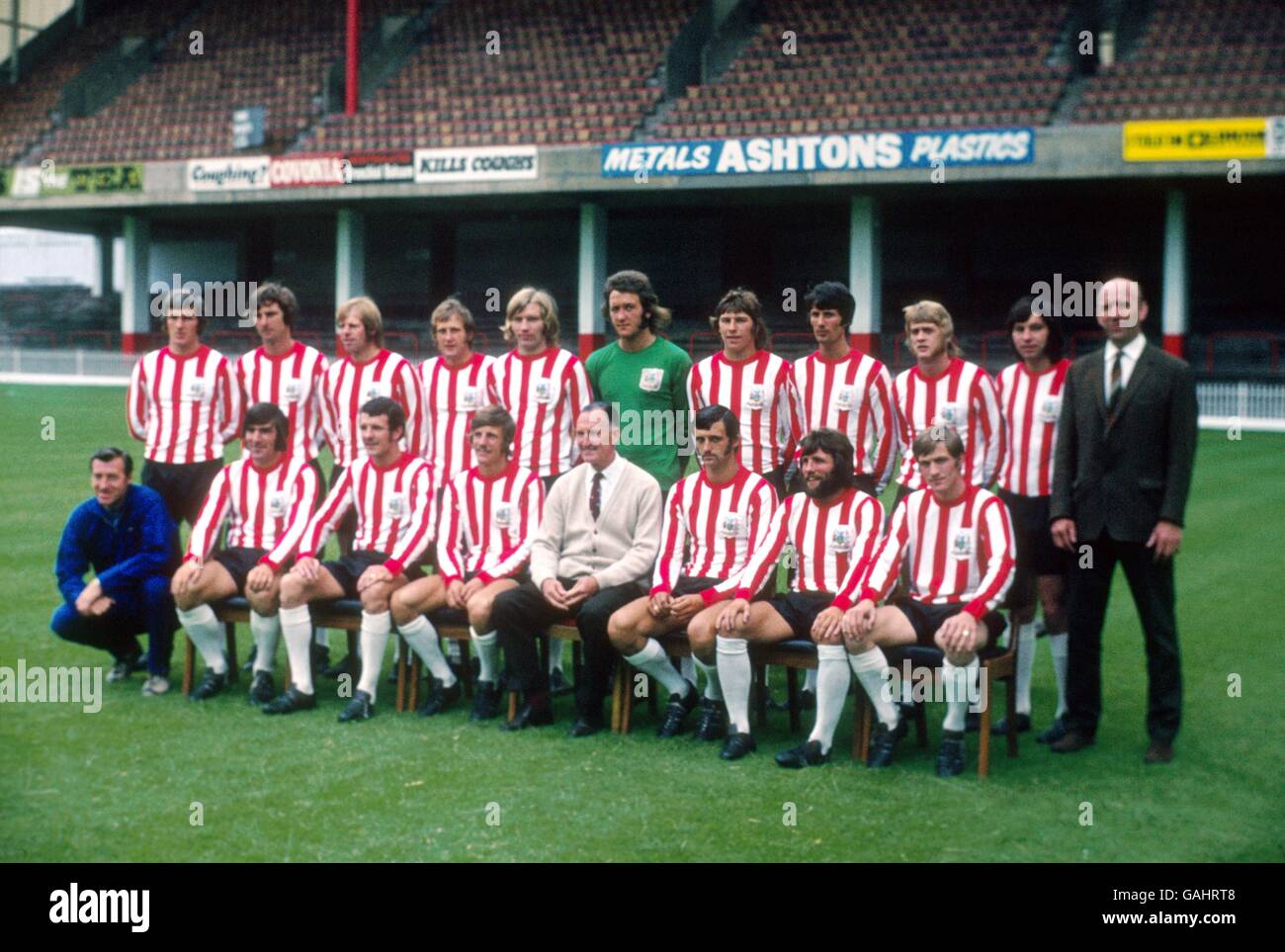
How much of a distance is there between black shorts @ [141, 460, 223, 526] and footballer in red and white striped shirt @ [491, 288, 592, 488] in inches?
66.4

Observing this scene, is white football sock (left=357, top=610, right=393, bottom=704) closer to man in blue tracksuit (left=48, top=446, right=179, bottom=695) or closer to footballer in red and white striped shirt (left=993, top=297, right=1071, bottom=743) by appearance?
man in blue tracksuit (left=48, top=446, right=179, bottom=695)

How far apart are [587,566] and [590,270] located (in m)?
20.9

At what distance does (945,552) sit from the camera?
255 inches

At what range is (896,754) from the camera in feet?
21.1

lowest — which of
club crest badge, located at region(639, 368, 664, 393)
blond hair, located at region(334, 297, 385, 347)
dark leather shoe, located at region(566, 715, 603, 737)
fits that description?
dark leather shoe, located at region(566, 715, 603, 737)

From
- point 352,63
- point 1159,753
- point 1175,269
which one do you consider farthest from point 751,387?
point 352,63

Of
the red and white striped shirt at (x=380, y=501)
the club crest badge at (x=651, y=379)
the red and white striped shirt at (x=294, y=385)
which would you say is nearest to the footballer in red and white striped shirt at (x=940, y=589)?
the club crest badge at (x=651, y=379)

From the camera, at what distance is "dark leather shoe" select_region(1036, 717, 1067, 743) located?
654cm

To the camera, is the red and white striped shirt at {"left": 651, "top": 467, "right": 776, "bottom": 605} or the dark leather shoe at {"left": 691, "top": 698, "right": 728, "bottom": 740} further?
the red and white striped shirt at {"left": 651, "top": 467, "right": 776, "bottom": 605}

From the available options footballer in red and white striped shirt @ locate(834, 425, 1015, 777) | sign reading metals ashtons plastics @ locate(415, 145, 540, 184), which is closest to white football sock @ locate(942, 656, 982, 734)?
footballer in red and white striped shirt @ locate(834, 425, 1015, 777)

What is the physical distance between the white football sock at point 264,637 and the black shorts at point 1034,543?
3.55 m
